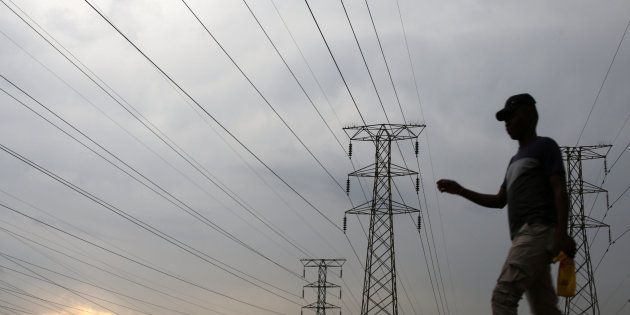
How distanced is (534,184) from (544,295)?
729 millimetres

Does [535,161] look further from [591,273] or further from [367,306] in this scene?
[591,273]

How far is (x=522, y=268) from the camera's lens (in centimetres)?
464

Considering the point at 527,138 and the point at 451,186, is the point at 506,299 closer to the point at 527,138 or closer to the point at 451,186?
the point at 451,186

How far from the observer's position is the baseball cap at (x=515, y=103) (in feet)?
16.6

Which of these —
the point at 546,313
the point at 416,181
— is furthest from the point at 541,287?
the point at 416,181

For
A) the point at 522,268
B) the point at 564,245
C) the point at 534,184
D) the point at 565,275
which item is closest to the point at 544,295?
the point at 565,275

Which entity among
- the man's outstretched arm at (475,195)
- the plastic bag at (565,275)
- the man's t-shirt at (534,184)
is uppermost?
the man's outstretched arm at (475,195)

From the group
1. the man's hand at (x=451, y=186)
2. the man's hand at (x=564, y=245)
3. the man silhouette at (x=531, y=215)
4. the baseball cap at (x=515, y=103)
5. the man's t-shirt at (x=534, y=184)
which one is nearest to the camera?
the man's hand at (x=564, y=245)

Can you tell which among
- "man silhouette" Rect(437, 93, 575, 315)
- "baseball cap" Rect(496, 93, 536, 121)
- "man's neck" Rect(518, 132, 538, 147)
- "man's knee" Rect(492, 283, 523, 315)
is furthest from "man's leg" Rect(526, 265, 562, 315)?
"baseball cap" Rect(496, 93, 536, 121)

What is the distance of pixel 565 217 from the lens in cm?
455

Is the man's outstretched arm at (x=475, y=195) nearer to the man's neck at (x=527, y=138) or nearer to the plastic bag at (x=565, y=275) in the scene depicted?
the man's neck at (x=527, y=138)

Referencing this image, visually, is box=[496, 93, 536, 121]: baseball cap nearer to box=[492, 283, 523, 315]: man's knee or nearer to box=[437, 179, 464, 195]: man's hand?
box=[437, 179, 464, 195]: man's hand

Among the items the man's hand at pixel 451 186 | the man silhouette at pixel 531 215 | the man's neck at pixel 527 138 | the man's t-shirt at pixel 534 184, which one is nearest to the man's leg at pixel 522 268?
the man silhouette at pixel 531 215

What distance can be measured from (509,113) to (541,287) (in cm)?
121
